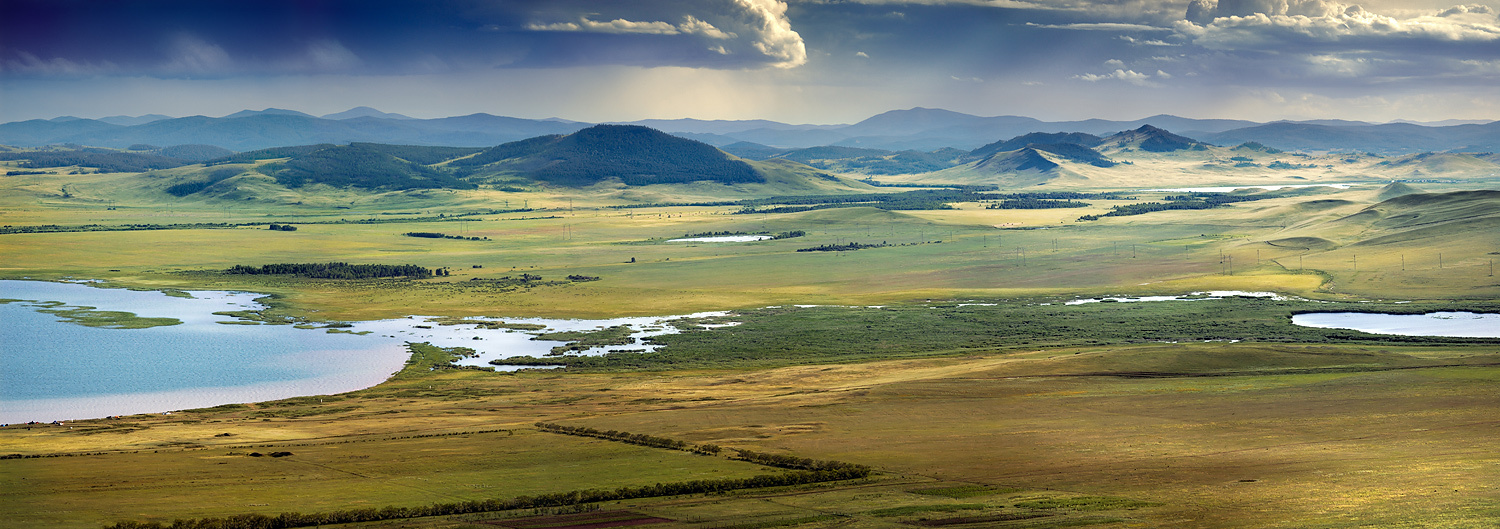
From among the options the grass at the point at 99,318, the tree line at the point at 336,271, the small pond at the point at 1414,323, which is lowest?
the small pond at the point at 1414,323

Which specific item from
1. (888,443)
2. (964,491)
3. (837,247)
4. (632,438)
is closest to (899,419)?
(888,443)

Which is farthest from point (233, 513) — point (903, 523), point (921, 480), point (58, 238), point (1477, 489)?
point (58, 238)

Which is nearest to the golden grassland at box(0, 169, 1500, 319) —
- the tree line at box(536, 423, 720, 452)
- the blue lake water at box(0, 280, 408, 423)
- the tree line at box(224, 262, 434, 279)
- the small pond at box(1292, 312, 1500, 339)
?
the tree line at box(224, 262, 434, 279)

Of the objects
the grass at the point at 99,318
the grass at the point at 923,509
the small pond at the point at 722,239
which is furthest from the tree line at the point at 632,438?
the small pond at the point at 722,239

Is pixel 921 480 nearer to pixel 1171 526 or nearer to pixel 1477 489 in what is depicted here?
pixel 1171 526

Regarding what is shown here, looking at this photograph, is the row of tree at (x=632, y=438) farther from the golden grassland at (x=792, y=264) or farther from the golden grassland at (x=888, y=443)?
the golden grassland at (x=792, y=264)
